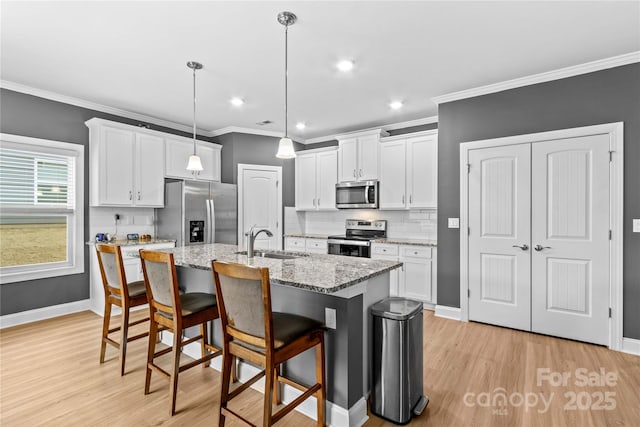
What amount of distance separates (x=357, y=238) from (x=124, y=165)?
331cm

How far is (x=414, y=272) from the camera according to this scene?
430 centimetres

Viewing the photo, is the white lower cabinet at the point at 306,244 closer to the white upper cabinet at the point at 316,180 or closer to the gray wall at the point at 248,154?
the white upper cabinet at the point at 316,180

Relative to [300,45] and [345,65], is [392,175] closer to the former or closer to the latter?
[345,65]

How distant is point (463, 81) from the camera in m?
3.46

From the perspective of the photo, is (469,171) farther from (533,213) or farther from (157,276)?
(157,276)

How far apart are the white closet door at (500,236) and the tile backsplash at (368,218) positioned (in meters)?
0.95

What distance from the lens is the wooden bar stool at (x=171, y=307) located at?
2.07 meters

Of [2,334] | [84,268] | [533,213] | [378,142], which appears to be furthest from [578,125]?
[2,334]

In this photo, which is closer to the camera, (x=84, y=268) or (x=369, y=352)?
(x=369, y=352)

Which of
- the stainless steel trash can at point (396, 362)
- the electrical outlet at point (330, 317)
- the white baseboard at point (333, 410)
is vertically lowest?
the white baseboard at point (333, 410)

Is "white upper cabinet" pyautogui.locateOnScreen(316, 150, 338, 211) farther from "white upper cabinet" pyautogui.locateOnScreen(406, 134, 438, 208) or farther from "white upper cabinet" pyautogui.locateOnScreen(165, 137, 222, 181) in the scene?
"white upper cabinet" pyautogui.locateOnScreen(165, 137, 222, 181)

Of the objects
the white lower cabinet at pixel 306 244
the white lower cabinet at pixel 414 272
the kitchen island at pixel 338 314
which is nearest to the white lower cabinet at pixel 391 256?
the white lower cabinet at pixel 414 272

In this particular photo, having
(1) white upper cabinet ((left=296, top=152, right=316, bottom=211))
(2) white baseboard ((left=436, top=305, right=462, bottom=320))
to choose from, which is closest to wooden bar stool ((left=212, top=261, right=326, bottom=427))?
(2) white baseboard ((left=436, top=305, right=462, bottom=320))

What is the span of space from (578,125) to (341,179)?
3072 millimetres
